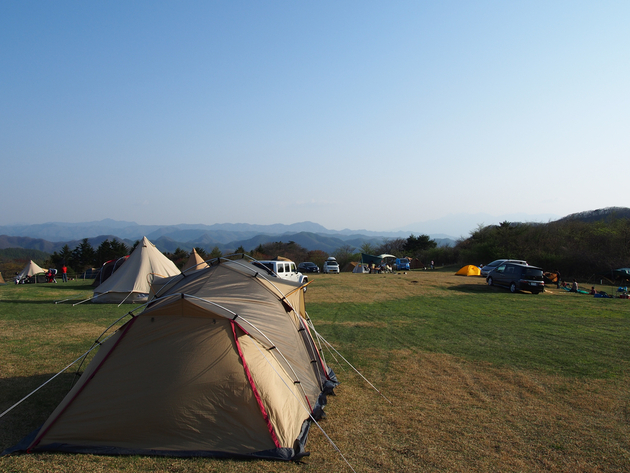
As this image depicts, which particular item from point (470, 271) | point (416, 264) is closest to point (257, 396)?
point (470, 271)

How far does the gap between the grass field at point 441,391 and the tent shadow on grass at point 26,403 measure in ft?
0.06

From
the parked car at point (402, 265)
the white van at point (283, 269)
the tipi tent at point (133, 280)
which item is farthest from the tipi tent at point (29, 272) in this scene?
the parked car at point (402, 265)

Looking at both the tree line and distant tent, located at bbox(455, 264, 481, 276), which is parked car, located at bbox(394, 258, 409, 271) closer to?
the tree line

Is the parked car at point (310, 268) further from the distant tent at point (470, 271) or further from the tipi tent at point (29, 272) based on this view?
the tipi tent at point (29, 272)

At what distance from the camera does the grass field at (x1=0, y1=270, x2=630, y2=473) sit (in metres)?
3.93

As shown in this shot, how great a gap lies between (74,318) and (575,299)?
62.0 ft

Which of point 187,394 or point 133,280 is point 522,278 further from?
point 187,394

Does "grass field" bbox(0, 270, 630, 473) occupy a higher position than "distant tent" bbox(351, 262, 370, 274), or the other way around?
"grass field" bbox(0, 270, 630, 473)

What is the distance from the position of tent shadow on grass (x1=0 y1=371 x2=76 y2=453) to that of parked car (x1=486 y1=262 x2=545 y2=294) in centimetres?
1851

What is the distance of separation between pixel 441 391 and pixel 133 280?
42.3 ft

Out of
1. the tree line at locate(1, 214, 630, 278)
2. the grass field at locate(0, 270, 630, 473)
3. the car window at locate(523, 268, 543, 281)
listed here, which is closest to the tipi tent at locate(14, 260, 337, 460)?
the grass field at locate(0, 270, 630, 473)

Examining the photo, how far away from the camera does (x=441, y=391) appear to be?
19.7 feet

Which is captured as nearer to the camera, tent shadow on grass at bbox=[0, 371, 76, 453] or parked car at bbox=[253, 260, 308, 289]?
tent shadow on grass at bbox=[0, 371, 76, 453]

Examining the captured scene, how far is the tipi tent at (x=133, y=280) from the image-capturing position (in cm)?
1504
